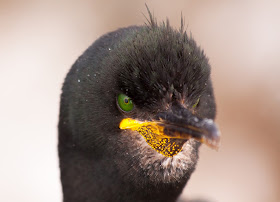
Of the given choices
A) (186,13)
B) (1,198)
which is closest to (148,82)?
(1,198)

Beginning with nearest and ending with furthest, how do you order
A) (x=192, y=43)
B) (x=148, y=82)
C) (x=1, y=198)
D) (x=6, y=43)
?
(x=148, y=82), (x=192, y=43), (x=1, y=198), (x=6, y=43)

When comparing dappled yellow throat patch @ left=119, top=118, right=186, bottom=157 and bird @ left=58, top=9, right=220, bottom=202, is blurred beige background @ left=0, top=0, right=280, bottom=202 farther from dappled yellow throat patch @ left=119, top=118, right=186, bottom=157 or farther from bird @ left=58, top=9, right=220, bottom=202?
dappled yellow throat patch @ left=119, top=118, right=186, bottom=157

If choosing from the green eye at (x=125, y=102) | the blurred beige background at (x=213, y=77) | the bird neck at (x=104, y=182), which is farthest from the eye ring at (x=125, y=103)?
the blurred beige background at (x=213, y=77)

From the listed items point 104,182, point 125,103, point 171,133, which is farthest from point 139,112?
point 104,182

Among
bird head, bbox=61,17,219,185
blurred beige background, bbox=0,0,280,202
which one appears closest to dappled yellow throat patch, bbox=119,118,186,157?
bird head, bbox=61,17,219,185

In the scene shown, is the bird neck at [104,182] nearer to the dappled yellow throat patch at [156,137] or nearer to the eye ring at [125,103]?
the dappled yellow throat patch at [156,137]

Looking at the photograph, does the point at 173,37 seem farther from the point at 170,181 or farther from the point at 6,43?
the point at 6,43
